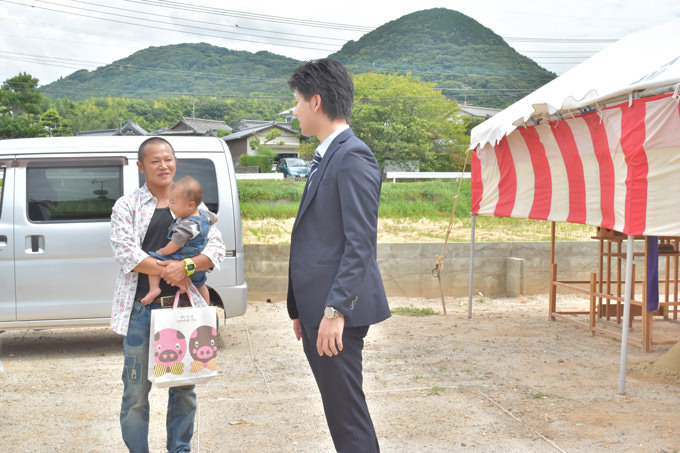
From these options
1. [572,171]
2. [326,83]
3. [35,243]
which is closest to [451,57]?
[572,171]

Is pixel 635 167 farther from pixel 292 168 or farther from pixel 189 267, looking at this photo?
pixel 292 168

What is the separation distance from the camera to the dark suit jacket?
2.11m

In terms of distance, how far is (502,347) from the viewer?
19.4ft

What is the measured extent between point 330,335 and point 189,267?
858mm

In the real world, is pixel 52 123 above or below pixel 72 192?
above

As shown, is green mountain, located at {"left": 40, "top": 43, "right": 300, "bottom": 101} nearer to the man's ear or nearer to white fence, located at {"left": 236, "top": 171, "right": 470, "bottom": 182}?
white fence, located at {"left": 236, "top": 171, "right": 470, "bottom": 182}

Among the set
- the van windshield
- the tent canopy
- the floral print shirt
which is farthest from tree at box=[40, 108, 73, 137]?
the floral print shirt

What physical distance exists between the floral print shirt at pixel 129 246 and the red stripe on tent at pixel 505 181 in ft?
14.9

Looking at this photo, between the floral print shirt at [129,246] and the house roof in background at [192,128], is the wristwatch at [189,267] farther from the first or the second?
the house roof in background at [192,128]

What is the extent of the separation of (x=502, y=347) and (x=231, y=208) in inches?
112

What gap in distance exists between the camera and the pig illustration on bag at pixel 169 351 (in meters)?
2.59

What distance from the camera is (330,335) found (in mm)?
2119

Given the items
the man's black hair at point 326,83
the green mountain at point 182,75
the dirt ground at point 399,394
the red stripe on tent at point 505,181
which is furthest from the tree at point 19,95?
the green mountain at point 182,75

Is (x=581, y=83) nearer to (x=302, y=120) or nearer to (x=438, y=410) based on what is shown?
(x=438, y=410)
